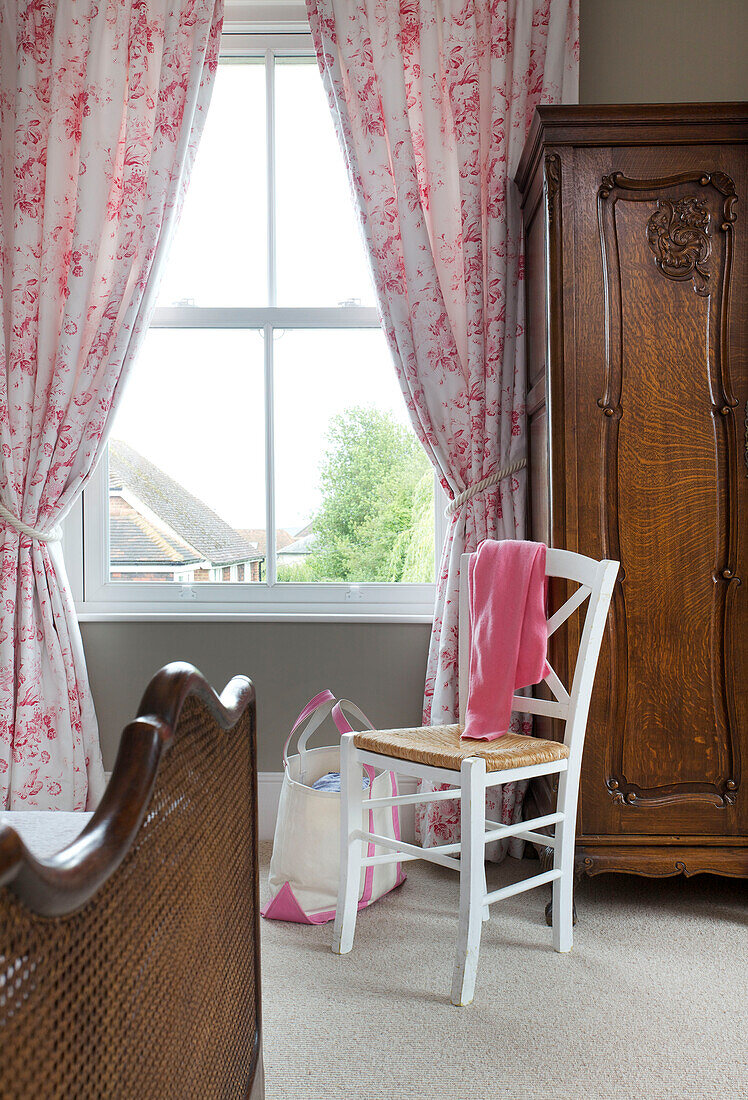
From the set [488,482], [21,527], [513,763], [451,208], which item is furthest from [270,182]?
[513,763]

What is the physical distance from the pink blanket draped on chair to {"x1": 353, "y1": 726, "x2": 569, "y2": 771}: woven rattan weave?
0.07 metres

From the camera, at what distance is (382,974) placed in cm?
185

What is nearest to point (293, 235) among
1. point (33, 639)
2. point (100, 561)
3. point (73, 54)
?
point (73, 54)

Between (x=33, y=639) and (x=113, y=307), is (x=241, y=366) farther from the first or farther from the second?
(x=33, y=639)

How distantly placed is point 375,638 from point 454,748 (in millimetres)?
900

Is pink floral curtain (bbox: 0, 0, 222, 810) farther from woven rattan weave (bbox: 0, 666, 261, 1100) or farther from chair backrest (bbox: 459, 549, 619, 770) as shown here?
woven rattan weave (bbox: 0, 666, 261, 1100)

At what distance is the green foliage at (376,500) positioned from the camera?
2838 millimetres

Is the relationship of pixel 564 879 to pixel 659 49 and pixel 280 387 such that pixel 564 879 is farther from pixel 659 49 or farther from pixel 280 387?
pixel 659 49

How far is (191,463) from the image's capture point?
113 inches

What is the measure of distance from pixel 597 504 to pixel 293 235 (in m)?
1.48

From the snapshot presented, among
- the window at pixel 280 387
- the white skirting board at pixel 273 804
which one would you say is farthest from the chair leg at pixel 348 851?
the window at pixel 280 387

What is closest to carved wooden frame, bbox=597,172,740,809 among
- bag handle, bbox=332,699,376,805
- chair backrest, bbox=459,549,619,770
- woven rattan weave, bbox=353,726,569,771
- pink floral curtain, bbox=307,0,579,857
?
chair backrest, bbox=459,549,619,770

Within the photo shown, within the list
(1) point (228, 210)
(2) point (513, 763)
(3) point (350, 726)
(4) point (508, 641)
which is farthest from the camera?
(1) point (228, 210)

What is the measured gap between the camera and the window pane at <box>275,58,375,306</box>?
2.82 meters
